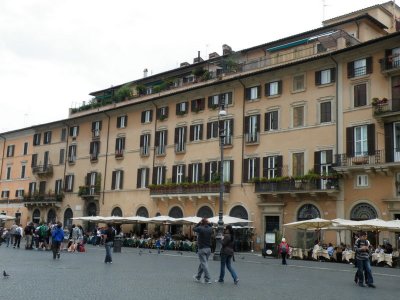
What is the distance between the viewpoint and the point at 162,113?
4438cm

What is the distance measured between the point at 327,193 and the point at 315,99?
20.7ft

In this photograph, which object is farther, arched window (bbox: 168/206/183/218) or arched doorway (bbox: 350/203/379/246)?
arched window (bbox: 168/206/183/218)

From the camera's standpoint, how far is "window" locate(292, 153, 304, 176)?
1336 inches

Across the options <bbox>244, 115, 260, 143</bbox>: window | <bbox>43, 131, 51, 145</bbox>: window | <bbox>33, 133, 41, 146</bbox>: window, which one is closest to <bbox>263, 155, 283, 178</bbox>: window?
<bbox>244, 115, 260, 143</bbox>: window

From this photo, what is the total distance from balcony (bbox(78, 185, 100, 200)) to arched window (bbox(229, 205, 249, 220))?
52.7ft

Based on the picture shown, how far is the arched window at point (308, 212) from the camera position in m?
33.0

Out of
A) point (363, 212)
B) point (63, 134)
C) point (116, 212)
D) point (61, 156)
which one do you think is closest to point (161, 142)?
Result: point (116, 212)

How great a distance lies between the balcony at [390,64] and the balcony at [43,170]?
35949 millimetres

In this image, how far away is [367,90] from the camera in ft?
104

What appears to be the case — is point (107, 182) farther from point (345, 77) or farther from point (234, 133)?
point (345, 77)

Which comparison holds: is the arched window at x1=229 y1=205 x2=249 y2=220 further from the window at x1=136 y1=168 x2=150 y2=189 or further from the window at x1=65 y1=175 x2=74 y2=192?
the window at x1=65 y1=175 x2=74 y2=192

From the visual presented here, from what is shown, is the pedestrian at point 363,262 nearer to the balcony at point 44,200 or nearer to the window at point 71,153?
the window at point 71,153

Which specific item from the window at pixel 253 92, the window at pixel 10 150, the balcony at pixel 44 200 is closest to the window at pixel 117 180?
the balcony at pixel 44 200

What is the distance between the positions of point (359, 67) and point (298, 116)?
199 inches
